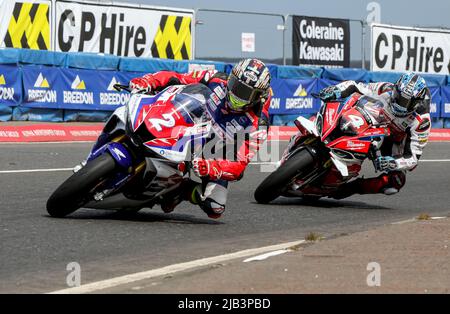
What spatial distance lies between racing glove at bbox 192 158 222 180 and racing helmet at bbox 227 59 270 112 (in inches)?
24.1

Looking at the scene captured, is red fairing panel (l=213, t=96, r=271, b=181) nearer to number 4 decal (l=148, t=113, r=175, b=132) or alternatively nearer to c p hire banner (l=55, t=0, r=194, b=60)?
number 4 decal (l=148, t=113, r=175, b=132)

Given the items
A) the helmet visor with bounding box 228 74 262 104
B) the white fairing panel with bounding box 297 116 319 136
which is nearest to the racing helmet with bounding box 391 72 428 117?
the white fairing panel with bounding box 297 116 319 136

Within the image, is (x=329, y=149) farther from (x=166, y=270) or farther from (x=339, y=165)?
(x=166, y=270)

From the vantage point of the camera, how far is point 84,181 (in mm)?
8531

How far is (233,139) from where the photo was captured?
30.6ft

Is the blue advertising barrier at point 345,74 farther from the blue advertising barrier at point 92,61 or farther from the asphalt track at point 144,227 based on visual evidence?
the asphalt track at point 144,227

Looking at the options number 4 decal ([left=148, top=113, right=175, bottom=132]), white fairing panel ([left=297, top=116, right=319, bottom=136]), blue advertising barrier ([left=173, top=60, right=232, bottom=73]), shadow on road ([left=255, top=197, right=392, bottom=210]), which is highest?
blue advertising barrier ([left=173, top=60, right=232, bottom=73])

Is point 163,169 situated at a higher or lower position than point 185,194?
higher

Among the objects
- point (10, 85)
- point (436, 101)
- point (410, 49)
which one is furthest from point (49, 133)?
point (410, 49)

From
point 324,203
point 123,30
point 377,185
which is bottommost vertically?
point 324,203

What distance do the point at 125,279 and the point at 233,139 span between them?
10.2 ft

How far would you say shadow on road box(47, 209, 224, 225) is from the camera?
9.47 metres

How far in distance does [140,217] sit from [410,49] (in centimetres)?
2113

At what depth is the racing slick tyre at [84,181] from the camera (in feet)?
28.0
